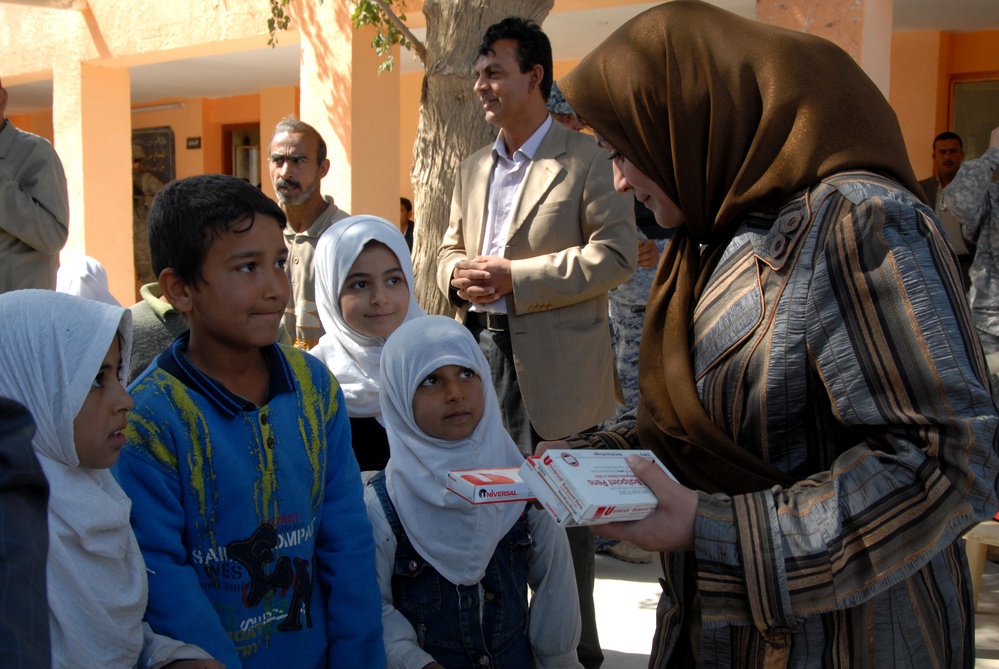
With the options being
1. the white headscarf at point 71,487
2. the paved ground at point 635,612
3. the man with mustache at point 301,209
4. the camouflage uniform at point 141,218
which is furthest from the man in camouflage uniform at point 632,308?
the camouflage uniform at point 141,218

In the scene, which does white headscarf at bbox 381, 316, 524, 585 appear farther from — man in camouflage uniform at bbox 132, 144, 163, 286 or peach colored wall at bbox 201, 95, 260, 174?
man in camouflage uniform at bbox 132, 144, 163, 286

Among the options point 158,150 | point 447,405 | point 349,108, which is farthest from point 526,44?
point 158,150

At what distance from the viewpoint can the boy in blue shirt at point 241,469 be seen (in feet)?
6.04

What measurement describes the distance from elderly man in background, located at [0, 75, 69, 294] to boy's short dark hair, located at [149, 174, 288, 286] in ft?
8.51

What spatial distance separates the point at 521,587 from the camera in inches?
96.3

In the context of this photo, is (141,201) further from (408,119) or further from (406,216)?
(406,216)

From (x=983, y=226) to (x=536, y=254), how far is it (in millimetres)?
3426

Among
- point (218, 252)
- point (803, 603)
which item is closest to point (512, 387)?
point (218, 252)

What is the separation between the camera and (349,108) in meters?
7.31

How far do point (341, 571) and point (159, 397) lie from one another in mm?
555

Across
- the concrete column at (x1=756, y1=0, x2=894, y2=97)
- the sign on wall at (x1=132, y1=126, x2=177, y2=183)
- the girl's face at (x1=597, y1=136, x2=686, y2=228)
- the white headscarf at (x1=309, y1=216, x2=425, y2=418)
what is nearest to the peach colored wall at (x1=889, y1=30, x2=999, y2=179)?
the concrete column at (x1=756, y1=0, x2=894, y2=97)

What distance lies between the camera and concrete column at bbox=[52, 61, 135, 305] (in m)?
10.3

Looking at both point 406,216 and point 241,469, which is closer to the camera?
point 241,469

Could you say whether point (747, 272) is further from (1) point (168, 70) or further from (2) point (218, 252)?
(1) point (168, 70)
